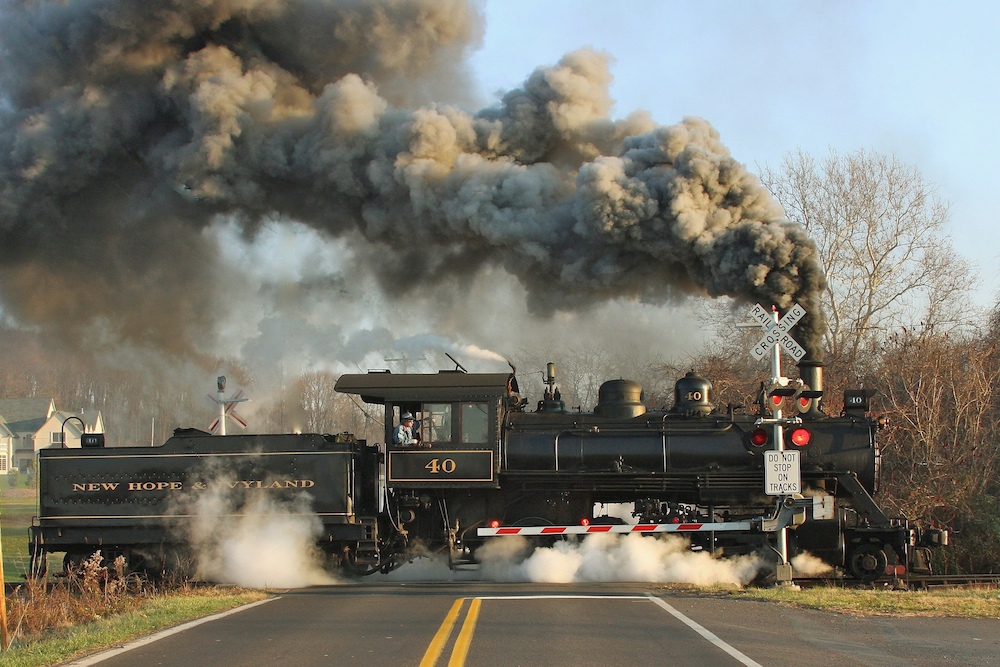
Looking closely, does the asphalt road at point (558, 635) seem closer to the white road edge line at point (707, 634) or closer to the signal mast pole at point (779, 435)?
the white road edge line at point (707, 634)

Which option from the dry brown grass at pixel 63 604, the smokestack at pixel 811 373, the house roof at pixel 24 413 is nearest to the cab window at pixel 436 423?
the dry brown grass at pixel 63 604

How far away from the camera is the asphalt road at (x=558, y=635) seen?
7801mm

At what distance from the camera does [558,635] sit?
899cm

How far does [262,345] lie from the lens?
23.3 meters

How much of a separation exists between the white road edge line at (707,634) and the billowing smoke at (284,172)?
7.96 m

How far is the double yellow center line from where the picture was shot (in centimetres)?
768

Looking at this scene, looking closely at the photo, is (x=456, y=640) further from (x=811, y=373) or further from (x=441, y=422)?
(x=811, y=373)

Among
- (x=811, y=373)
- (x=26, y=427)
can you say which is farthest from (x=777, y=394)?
(x=26, y=427)

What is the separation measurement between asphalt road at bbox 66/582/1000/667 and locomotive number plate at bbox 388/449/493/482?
269 cm

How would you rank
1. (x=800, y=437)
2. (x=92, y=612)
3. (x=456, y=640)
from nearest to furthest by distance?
(x=456, y=640)
(x=92, y=612)
(x=800, y=437)

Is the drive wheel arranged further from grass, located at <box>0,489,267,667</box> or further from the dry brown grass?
the dry brown grass

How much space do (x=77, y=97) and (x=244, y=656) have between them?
1794 cm

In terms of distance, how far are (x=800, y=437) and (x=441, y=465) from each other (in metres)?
5.46

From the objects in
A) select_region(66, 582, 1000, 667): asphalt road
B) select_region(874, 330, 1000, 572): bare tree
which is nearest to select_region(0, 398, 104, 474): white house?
select_region(874, 330, 1000, 572): bare tree
